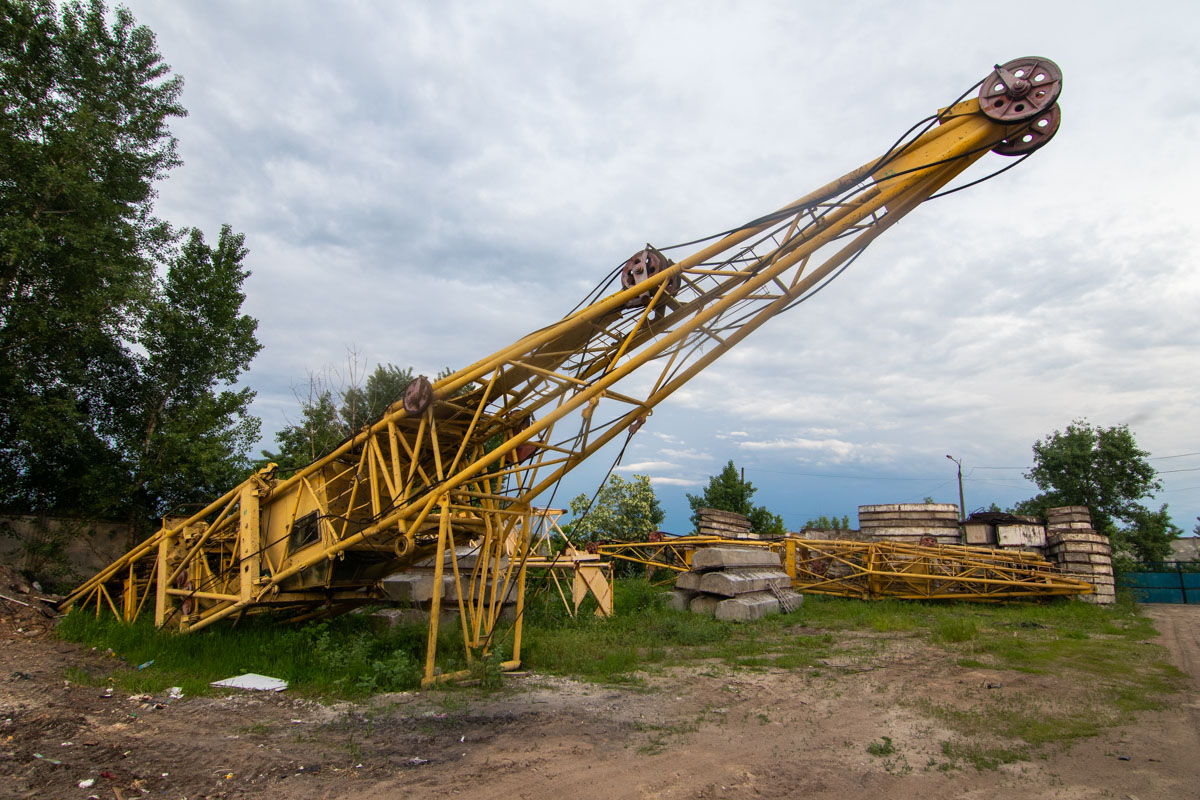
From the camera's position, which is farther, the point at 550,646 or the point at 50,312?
the point at 50,312

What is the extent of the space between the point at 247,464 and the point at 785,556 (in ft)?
50.3

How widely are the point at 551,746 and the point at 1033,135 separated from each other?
7312 millimetres

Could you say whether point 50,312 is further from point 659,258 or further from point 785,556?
point 785,556

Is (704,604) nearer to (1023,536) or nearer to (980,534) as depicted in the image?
(980,534)

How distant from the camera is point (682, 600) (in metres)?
16.5

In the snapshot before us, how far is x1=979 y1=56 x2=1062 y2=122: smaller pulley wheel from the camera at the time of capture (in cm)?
605

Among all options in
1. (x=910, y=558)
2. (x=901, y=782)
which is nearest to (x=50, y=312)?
(x=901, y=782)

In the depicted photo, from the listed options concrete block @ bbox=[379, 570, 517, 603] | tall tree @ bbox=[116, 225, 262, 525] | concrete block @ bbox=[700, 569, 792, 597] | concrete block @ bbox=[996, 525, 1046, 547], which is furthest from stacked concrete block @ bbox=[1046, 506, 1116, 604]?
tall tree @ bbox=[116, 225, 262, 525]

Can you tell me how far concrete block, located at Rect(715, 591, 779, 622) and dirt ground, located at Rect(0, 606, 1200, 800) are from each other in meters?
6.07

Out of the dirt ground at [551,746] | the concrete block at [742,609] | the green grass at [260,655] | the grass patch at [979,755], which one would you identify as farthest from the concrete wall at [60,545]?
the grass patch at [979,755]

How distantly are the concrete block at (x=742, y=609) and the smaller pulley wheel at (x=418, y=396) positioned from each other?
31.3 feet

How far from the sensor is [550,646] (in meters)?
10.6

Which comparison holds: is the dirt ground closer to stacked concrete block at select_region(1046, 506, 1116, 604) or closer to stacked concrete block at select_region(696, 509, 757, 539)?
stacked concrete block at select_region(1046, 506, 1116, 604)

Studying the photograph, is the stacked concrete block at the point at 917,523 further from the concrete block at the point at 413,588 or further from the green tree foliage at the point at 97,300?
the green tree foliage at the point at 97,300
